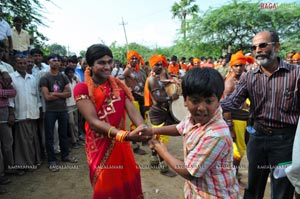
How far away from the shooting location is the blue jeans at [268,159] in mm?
2721

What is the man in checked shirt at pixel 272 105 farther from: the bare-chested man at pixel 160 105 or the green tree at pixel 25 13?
the green tree at pixel 25 13

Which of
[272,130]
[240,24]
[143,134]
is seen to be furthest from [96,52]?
[240,24]

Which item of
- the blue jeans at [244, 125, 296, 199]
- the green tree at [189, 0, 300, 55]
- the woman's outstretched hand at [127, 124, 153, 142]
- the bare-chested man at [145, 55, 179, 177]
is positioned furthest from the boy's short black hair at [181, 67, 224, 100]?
the green tree at [189, 0, 300, 55]

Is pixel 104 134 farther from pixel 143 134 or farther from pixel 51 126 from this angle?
pixel 51 126

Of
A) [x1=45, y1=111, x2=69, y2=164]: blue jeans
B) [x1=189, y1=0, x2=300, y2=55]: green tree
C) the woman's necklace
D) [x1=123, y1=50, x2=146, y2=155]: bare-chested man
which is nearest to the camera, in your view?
the woman's necklace

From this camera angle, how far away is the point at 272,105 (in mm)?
2721

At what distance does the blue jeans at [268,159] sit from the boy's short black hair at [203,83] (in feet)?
5.04

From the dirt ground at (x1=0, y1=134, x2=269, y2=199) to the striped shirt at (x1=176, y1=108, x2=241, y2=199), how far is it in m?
2.41

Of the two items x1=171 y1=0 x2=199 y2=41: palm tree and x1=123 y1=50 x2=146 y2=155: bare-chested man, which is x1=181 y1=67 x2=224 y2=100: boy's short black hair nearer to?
x1=123 y1=50 x2=146 y2=155: bare-chested man

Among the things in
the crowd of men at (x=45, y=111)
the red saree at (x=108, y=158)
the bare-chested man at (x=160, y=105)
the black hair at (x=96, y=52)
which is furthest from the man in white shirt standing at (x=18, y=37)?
the red saree at (x=108, y=158)

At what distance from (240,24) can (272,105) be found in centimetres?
2187

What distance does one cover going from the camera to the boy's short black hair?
1.54m

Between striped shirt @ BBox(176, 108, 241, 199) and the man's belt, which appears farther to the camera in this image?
the man's belt

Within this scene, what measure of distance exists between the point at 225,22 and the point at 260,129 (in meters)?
21.2
